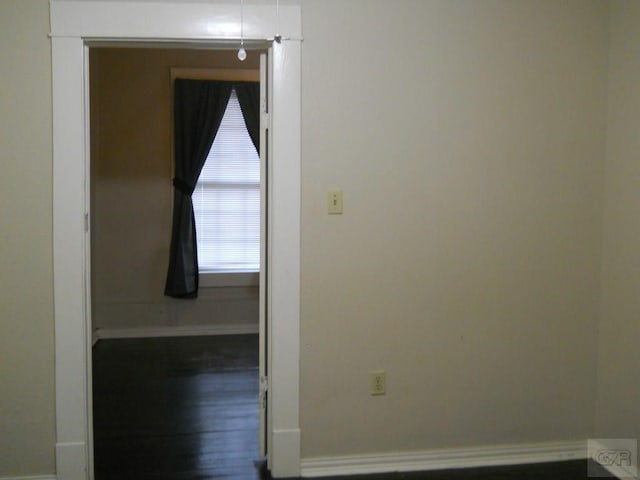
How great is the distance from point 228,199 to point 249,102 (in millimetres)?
925

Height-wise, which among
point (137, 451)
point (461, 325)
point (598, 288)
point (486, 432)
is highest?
point (598, 288)

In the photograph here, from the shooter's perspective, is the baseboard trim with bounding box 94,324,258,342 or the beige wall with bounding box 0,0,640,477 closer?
the beige wall with bounding box 0,0,640,477

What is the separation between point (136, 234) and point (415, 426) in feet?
10.9

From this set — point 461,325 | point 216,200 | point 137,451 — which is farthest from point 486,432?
point 216,200

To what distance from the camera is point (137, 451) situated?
8.82 ft

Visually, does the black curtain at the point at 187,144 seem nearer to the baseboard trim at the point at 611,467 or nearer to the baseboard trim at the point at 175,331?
the baseboard trim at the point at 175,331

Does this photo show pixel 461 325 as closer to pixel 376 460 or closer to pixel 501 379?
pixel 501 379

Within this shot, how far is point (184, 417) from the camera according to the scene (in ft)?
10.2

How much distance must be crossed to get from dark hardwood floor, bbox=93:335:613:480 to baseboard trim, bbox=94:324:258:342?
17cm

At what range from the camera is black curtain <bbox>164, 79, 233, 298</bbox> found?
4.73 m

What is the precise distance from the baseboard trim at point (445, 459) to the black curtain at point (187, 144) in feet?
8.96

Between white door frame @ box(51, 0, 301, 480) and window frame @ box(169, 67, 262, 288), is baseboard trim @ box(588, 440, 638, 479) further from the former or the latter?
window frame @ box(169, 67, 262, 288)

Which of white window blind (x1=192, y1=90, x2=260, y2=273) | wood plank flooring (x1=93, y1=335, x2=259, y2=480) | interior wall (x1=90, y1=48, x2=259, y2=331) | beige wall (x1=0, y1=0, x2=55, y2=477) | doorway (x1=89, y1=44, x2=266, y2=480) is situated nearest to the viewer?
beige wall (x1=0, y1=0, x2=55, y2=477)

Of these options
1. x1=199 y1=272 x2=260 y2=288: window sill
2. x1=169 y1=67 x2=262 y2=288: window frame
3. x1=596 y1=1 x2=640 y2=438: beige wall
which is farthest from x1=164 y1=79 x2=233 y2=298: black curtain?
x1=596 y1=1 x2=640 y2=438: beige wall
